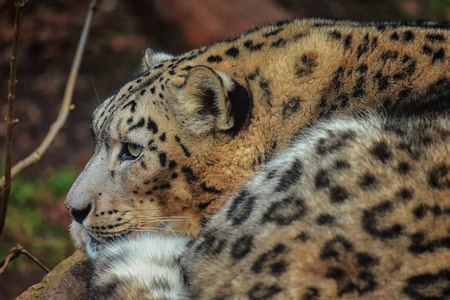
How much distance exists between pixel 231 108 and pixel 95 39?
7225 millimetres

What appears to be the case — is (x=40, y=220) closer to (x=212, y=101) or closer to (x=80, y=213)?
(x=80, y=213)

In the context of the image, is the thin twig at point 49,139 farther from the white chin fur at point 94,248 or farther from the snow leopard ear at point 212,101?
the snow leopard ear at point 212,101

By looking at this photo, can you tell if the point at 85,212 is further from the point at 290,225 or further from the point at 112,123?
the point at 290,225

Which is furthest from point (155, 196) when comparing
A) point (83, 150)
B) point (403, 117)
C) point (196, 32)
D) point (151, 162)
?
point (196, 32)

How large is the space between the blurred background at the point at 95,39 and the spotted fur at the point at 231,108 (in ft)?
14.3

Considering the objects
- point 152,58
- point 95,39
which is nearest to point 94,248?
point 152,58

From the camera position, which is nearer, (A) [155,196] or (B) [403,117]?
(B) [403,117]

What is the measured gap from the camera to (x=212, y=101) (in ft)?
13.3

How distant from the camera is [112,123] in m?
4.24

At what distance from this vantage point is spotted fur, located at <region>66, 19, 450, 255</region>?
3.84 meters

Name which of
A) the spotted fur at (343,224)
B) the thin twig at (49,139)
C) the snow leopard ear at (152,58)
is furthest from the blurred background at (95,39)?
the spotted fur at (343,224)

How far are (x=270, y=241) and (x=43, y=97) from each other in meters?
7.52

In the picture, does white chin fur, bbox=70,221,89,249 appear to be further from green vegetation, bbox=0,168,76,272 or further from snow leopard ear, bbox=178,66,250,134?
green vegetation, bbox=0,168,76,272

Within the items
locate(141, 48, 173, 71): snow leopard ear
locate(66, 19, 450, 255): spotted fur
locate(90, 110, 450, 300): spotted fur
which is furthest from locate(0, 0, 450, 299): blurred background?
locate(90, 110, 450, 300): spotted fur
